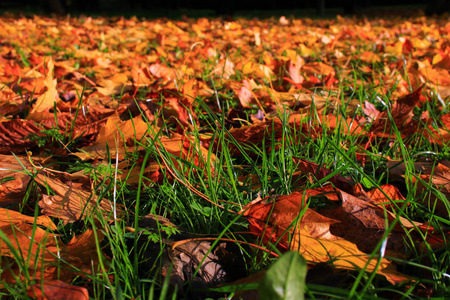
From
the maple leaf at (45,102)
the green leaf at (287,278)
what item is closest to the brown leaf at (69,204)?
the green leaf at (287,278)

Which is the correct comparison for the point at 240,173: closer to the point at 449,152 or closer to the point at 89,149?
the point at 89,149

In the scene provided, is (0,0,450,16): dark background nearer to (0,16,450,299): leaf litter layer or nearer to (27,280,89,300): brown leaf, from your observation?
(0,16,450,299): leaf litter layer

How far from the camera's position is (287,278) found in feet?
1.56

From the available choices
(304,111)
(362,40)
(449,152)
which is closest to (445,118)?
(449,152)

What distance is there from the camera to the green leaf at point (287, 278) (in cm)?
48

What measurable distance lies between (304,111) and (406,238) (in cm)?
88

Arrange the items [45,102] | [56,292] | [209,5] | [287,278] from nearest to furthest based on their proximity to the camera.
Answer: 1. [287,278]
2. [56,292]
3. [45,102]
4. [209,5]

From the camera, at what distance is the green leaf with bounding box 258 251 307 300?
0.48 metres

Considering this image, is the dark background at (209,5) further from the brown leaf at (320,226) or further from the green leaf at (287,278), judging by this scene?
the green leaf at (287,278)

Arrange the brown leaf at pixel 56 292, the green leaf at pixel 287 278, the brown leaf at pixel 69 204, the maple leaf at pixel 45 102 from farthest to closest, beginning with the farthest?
the maple leaf at pixel 45 102, the brown leaf at pixel 69 204, the brown leaf at pixel 56 292, the green leaf at pixel 287 278

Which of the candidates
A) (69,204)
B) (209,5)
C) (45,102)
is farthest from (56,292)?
(209,5)

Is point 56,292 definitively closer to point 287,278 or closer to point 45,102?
point 287,278

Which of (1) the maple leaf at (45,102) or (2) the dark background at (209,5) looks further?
(2) the dark background at (209,5)

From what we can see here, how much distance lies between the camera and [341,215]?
86 centimetres
